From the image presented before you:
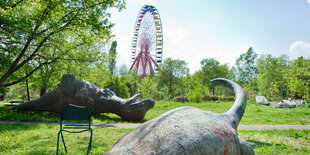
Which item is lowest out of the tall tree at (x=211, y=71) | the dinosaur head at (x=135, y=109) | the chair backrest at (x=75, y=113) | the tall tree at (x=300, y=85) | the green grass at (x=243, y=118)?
the green grass at (x=243, y=118)

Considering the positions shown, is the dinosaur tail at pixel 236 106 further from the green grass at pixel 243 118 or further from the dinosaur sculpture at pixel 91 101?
the green grass at pixel 243 118

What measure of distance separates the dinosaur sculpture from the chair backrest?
228 inches

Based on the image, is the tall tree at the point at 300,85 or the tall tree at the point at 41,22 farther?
the tall tree at the point at 300,85

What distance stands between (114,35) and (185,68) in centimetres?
3927

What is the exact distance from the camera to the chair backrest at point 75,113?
3.95 m

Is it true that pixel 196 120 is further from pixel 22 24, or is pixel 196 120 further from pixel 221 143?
pixel 22 24

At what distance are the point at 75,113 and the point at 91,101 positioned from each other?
21.4 ft

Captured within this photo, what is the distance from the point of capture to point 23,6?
945 cm

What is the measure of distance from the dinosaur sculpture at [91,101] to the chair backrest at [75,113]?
5.80 meters

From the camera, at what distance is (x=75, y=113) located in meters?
4.01

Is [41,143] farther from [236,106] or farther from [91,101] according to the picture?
[91,101]

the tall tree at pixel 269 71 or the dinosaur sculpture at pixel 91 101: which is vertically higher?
the tall tree at pixel 269 71

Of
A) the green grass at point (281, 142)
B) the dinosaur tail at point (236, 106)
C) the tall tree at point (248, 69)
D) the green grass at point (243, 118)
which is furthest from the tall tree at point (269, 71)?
the dinosaur tail at point (236, 106)

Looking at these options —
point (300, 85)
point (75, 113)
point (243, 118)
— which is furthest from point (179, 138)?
point (300, 85)
